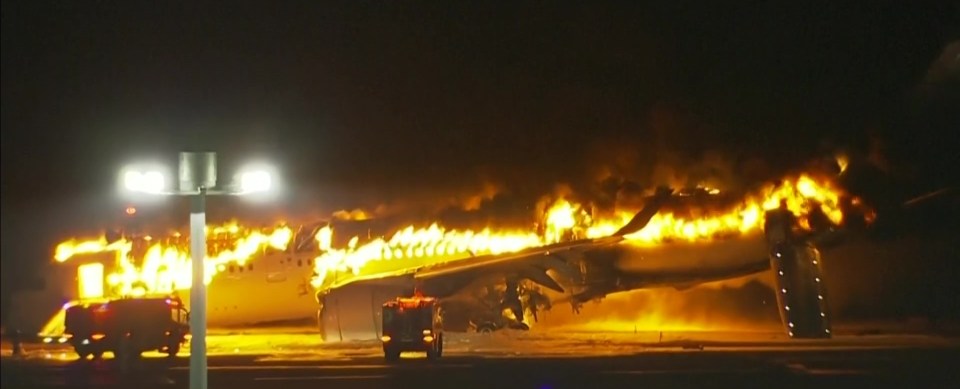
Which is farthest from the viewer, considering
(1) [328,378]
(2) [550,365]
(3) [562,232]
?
(3) [562,232]

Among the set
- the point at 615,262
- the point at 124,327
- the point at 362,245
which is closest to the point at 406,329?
Answer: the point at 124,327

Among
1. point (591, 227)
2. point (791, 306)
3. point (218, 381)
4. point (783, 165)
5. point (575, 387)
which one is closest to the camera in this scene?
point (575, 387)

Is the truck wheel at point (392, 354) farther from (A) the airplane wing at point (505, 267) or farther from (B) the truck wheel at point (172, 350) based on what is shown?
(B) the truck wheel at point (172, 350)

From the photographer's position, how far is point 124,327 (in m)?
23.4

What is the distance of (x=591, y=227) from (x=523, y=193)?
8.26 feet

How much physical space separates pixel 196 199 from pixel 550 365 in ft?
32.2

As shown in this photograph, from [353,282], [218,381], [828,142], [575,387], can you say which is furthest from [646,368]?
[828,142]

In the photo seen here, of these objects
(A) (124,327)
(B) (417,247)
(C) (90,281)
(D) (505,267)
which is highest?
(B) (417,247)

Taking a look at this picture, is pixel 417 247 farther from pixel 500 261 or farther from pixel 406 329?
pixel 406 329

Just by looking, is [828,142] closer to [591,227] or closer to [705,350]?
[591,227]

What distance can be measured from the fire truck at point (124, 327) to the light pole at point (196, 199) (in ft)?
43.9

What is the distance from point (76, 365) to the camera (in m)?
22.0

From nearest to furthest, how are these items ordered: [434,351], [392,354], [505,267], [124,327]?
1. [392,354]
2. [434,351]
3. [124,327]
4. [505,267]

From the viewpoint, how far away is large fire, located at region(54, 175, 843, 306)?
27625 mm
